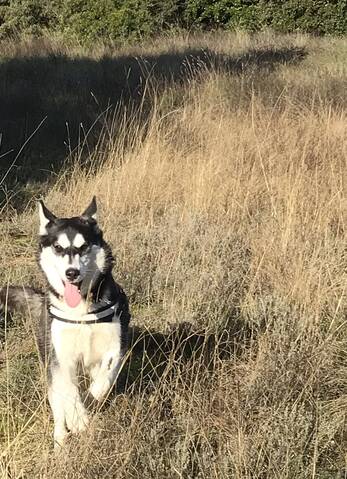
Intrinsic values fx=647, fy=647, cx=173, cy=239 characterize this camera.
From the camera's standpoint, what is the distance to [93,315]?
2.73m

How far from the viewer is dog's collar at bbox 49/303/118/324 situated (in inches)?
107

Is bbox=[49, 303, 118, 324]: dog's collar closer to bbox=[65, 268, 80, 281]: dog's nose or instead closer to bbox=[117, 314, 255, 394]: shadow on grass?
bbox=[65, 268, 80, 281]: dog's nose

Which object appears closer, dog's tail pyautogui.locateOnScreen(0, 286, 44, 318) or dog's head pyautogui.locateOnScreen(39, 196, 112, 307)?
dog's head pyautogui.locateOnScreen(39, 196, 112, 307)

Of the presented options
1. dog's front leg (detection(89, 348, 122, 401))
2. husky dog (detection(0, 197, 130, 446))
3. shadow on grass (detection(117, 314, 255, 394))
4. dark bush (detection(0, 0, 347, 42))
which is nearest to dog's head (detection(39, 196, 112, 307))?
husky dog (detection(0, 197, 130, 446))

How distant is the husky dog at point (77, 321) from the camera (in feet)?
8.79

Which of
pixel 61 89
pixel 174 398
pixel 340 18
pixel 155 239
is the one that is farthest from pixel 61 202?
pixel 340 18

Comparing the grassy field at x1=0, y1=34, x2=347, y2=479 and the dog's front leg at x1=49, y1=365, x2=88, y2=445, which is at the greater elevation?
the dog's front leg at x1=49, y1=365, x2=88, y2=445

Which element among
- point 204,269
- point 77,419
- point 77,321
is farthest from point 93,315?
point 204,269

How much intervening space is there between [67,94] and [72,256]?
7265 mm

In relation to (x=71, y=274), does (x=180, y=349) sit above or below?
below

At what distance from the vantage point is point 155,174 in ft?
19.3

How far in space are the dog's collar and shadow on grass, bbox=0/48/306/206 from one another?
12.3 ft

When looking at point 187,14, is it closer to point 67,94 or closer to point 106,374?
point 67,94

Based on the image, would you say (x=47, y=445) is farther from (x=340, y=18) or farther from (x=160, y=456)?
(x=340, y=18)
